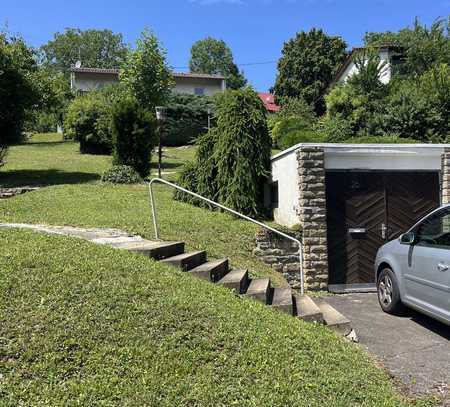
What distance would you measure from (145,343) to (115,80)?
1544 inches

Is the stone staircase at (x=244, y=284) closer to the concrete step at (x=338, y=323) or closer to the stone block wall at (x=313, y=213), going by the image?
the concrete step at (x=338, y=323)

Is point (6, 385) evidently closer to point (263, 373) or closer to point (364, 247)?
point (263, 373)

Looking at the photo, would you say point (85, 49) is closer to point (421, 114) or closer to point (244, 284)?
point (421, 114)

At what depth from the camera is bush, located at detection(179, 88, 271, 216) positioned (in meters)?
10.6

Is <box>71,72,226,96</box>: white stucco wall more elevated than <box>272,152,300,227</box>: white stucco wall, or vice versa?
<box>71,72,226,96</box>: white stucco wall

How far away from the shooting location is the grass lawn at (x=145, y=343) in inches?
129

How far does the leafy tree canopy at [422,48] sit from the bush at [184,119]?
518 inches

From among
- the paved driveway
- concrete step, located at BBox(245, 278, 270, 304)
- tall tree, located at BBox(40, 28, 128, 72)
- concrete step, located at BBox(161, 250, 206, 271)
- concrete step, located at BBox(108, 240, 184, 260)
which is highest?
tall tree, located at BBox(40, 28, 128, 72)

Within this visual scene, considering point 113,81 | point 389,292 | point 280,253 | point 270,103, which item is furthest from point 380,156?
point 270,103

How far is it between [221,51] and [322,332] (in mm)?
72107

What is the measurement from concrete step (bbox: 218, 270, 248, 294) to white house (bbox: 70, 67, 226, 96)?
34097mm

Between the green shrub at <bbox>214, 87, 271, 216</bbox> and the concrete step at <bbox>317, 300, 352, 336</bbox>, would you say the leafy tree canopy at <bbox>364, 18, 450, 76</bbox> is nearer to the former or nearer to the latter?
the green shrub at <bbox>214, 87, 271, 216</bbox>

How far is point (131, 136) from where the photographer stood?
15.7m

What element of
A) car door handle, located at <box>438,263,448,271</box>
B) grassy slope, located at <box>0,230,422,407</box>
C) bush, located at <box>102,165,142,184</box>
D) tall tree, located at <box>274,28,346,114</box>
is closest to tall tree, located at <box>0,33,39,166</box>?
bush, located at <box>102,165,142,184</box>
